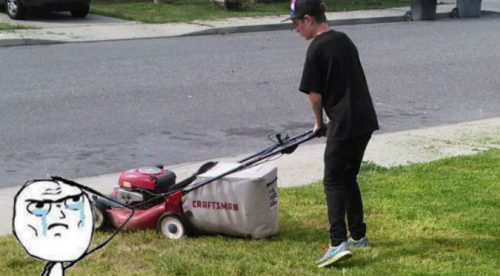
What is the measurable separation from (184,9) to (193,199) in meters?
15.8

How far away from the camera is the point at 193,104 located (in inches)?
403

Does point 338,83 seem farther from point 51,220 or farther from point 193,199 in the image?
point 51,220

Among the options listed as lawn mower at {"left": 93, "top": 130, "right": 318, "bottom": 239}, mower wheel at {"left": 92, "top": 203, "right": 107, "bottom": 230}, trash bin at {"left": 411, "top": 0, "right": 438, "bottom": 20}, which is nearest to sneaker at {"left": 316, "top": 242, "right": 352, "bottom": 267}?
lawn mower at {"left": 93, "top": 130, "right": 318, "bottom": 239}

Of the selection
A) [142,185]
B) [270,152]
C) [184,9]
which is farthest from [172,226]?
[184,9]

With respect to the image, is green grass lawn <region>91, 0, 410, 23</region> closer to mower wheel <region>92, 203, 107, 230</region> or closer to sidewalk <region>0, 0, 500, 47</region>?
sidewalk <region>0, 0, 500, 47</region>

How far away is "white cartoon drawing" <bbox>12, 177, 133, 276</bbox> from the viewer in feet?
8.31

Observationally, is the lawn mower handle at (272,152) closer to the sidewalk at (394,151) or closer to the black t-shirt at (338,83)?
the black t-shirt at (338,83)

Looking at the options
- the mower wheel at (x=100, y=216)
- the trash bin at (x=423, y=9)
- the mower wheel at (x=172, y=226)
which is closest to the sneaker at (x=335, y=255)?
the mower wheel at (x=172, y=226)

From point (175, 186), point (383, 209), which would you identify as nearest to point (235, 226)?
point (175, 186)

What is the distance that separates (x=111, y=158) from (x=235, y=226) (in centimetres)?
295

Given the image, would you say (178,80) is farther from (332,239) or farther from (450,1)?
(450,1)

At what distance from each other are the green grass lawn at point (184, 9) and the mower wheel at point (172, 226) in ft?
45.1

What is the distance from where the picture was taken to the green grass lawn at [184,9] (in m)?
19.4

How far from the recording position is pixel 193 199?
5.13 metres
